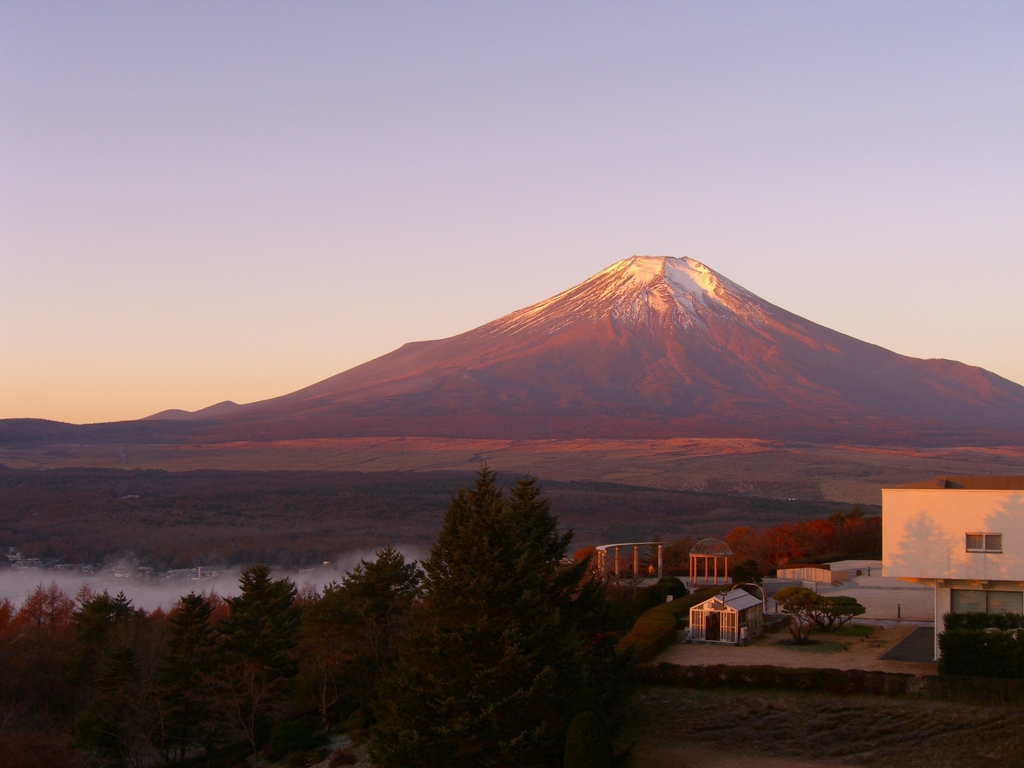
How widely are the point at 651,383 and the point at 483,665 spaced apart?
12168cm

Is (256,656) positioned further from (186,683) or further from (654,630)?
(654,630)

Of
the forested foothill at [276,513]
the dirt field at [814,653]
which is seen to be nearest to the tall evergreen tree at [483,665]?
the dirt field at [814,653]

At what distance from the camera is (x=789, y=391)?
130625 mm

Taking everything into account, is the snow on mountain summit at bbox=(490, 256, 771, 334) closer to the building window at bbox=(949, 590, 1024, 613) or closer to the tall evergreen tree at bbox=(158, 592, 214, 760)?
the tall evergreen tree at bbox=(158, 592, 214, 760)

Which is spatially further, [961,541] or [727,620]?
[727,620]

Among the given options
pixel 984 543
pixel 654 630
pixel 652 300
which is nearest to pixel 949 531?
pixel 984 543

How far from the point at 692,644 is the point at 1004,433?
10669cm

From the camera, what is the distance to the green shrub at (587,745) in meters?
13.7

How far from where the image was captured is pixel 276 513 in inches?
2990

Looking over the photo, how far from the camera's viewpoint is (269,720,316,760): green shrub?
68.8 feet

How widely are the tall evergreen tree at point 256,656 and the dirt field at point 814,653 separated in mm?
8417

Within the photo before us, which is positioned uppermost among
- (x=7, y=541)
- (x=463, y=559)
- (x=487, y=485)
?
(x=487, y=485)

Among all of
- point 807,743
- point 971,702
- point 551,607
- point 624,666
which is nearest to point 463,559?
point 551,607

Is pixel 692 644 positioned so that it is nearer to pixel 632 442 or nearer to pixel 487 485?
pixel 487 485
